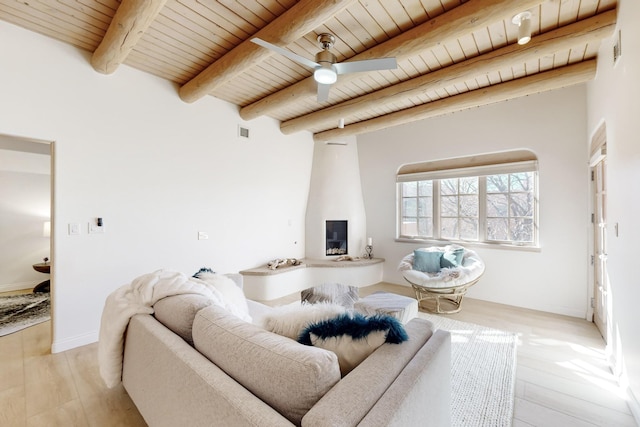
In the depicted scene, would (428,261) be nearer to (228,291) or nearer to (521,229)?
(521,229)

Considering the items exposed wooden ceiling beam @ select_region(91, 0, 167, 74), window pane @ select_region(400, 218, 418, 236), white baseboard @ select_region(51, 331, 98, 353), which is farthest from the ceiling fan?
white baseboard @ select_region(51, 331, 98, 353)

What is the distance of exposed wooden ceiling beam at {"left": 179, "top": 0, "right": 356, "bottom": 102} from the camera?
1.88m

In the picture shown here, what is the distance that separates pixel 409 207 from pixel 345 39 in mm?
3103

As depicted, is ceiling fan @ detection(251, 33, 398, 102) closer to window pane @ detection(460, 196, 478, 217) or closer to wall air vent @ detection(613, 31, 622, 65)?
wall air vent @ detection(613, 31, 622, 65)

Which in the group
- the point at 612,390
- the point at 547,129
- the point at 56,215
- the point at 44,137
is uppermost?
the point at 547,129

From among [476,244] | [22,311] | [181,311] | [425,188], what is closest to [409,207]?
[425,188]

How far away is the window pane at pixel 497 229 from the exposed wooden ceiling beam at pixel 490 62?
2.14m

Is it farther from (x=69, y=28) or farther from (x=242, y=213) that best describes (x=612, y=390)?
(x=69, y=28)

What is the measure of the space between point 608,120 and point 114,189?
15.1 feet

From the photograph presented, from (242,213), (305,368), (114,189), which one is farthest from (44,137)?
(305,368)

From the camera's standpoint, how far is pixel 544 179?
355 centimetres

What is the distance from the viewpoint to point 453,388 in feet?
6.61

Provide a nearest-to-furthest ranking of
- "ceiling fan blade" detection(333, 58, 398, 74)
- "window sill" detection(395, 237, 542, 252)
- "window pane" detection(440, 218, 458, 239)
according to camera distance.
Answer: "ceiling fan blade" detection(333, 58, 398, 74) < "window sill" detection(395, 237, 542, 252) < "window pane" detection(440, 218, 458, 239)

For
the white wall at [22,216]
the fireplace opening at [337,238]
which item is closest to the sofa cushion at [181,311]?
the fireplace opening at [337,238]
